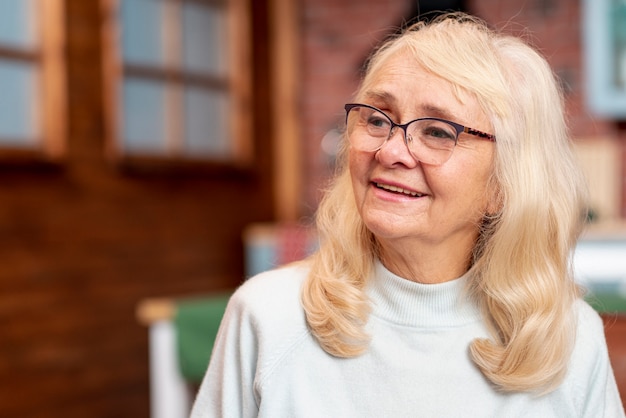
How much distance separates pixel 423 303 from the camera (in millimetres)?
1341

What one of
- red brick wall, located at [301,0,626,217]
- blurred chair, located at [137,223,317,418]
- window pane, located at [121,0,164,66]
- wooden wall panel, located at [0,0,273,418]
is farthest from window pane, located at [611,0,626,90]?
blurred chair, located at [137,223,317,418]

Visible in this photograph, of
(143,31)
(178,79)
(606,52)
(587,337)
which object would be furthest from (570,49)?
(587,337)

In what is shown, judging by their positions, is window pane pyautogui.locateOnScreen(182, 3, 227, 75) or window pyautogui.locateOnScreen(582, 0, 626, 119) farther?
window pane pyautogui.locateOnScreen(182, 3, 227, 75)

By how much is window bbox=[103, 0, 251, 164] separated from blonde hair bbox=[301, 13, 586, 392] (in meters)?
2.62

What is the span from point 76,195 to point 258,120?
4.22ft

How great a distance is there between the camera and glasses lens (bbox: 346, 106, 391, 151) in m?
1.26

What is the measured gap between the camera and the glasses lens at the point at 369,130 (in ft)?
4.13

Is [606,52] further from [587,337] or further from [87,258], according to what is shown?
[587,337]

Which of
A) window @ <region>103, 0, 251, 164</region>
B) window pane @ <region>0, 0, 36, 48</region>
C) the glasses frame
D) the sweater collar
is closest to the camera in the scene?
the glasses frame

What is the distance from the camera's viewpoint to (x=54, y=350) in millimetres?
3559

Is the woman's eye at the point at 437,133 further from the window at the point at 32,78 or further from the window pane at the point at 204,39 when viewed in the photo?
the window pane at the point at 204,39

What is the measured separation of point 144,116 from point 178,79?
285mm

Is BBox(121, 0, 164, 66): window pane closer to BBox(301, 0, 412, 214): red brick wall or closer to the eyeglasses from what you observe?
BBox(301, 0, 412, 214): red brick wall

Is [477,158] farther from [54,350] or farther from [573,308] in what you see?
[54,350]
